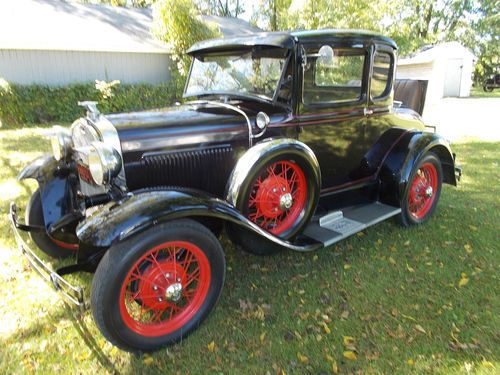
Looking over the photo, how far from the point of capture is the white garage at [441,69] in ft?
74.4

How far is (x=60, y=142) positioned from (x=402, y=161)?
3286mm

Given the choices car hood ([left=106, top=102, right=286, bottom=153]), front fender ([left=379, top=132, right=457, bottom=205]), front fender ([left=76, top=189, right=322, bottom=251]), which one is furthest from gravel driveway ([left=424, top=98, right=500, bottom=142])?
front fender ([left=76, top=189, right=322, bottom=251])

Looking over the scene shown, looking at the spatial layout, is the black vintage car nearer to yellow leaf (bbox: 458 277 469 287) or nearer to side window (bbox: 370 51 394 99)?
side window (bbox: 370 51 394 99)

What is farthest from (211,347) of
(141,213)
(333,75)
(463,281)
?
(333,75)

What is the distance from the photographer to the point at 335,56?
366 centimetres

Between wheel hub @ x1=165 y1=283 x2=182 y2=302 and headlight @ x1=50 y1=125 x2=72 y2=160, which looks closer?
wheel hub @ x1=165 y1=283 x2=182 y2=302

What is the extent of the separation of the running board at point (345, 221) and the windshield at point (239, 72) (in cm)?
126

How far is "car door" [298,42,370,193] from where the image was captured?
138 inches

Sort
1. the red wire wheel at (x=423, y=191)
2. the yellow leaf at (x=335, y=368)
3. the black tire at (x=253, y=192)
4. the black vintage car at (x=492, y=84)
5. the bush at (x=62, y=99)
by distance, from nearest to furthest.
Answer: the yellow leaf at (x=335, y=368), the black tire at (x=253, y=192), the red wire wheel at (x=423, y=191), the bush at (x=62, y=99), the black vintage car at (x=492, y=84)

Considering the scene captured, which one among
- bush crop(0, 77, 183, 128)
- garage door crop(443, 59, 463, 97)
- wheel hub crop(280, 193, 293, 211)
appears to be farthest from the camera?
garage door crop(443, 59, 463, 97)

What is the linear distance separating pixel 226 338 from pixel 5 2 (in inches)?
642

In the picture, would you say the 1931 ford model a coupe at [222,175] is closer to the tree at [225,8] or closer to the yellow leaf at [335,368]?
the yellow leaf at [335,368]

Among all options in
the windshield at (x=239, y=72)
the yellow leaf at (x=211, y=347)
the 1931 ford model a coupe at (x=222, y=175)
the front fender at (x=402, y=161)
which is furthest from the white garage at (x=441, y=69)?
the yellow leaf at (x=211, y=347)

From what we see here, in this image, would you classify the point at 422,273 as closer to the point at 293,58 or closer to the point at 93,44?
the point at 293,58
